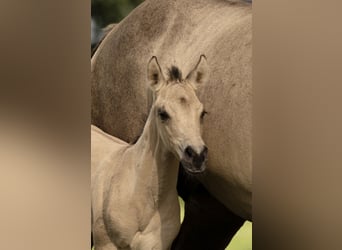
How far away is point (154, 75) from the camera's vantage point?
224cm

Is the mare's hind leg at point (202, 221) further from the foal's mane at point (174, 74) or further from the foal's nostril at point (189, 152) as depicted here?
the foal's mane at point (174, 74)

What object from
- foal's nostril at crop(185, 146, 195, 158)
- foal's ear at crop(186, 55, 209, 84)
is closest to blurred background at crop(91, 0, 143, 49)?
foal's ear at crop(186, 55, 209, 84)

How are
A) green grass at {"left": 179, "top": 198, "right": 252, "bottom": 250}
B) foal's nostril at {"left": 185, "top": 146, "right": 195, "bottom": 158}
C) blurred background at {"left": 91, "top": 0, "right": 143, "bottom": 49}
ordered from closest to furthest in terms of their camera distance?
A: foal's nostril at {"left": 185, "top": 146, "right": 195, "bottom": 158} < blurred background at {"left": 91, "top": 0, "right": 143, "bottom": 49} < green grass at {"left": 179, "top": 198, "right": 252, "bottom": 250}

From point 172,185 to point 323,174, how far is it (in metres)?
0.56

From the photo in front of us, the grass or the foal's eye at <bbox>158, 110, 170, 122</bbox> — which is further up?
the foal's eye at <bbox>158, 110, 170, 122</bbox>

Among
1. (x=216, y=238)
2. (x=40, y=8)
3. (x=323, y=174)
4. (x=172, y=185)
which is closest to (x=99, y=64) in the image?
(x=40, y=8)

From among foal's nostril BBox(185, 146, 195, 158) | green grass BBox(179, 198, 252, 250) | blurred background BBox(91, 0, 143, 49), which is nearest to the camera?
foal's nostril BBox(185, 146, 195, 158)

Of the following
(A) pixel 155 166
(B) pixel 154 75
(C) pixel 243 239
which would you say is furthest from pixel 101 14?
(C) pixel 243 239

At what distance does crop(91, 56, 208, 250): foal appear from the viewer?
220 centimetres

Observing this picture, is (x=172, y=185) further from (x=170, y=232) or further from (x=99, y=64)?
(x=99, y=64)

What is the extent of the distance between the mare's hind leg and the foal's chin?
0.05 metres

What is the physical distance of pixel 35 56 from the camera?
2180mm

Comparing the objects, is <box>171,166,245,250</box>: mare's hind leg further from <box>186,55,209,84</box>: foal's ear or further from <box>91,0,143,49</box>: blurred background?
<box>91,0,143,49</box>: blurred background

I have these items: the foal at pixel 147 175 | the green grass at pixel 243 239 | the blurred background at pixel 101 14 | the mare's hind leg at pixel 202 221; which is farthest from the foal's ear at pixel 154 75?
the green grass at pixel 243 239
